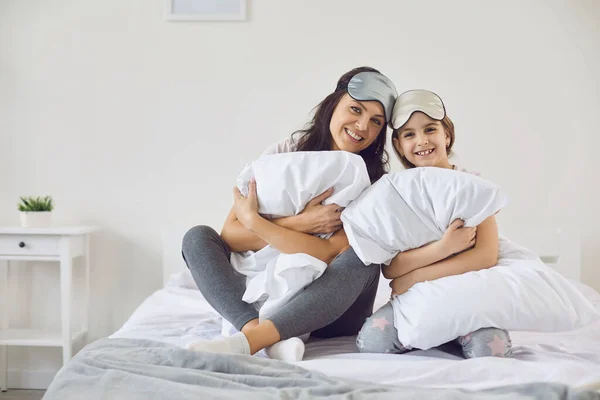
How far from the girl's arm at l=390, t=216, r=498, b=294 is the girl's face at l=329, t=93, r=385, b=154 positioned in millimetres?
441

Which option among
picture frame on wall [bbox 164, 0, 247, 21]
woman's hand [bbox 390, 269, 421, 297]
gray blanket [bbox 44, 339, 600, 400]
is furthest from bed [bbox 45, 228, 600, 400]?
picture frame on wall [bbox 164, 0, 247, 21]

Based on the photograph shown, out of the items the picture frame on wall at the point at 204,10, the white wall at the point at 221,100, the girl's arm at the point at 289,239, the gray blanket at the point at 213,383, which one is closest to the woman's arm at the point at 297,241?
the girl's arm at the point at 289,239

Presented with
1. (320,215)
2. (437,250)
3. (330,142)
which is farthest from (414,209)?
(330,142)

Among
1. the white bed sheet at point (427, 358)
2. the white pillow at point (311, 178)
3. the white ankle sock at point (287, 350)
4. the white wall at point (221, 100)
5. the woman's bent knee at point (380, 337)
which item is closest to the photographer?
the white bed sheet at point (427, 358)

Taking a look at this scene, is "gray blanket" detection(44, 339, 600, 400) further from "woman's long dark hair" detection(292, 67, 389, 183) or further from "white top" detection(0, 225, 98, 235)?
"white top" detection(0, 225, 98, 235)

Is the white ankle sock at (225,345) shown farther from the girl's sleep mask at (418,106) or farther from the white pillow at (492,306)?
the girl's sleep mask at (418,106)

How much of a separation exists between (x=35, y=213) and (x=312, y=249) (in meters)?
1.44

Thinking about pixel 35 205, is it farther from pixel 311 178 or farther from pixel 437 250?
pixel 437 250

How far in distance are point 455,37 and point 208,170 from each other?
122 centimetres

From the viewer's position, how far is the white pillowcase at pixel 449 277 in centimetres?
119

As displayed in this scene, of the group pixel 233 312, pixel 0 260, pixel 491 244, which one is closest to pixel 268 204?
pixel 233 312

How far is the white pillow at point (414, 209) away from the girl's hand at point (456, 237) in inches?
0.6

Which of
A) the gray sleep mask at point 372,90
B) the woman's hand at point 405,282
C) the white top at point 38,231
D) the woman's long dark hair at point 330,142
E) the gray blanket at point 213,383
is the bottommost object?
the gray blanket at point 213,383

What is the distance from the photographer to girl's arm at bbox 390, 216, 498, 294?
1319 millimetres
